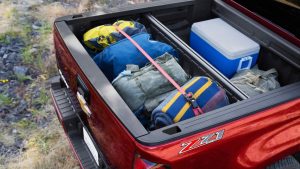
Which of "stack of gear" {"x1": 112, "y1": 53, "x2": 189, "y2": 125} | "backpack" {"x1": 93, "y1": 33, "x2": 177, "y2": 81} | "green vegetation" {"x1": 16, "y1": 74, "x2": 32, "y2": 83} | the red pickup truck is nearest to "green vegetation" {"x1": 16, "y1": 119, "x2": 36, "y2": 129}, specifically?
"green vegetation" {"x1": 16, "y1": 74, "x2": 32, "y2": 83}

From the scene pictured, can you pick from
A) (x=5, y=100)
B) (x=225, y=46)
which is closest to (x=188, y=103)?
(x=225, y=46)

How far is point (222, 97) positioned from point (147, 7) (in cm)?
109

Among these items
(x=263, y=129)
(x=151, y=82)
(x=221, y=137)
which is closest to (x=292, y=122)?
(x=263, y=129)

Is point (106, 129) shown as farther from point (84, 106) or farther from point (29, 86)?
A: point (29, 86)

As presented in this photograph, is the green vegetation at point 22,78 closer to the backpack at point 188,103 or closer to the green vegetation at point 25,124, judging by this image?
the green vegetation at point 25,124

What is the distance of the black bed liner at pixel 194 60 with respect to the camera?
1625 mm

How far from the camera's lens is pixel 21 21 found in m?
5.02

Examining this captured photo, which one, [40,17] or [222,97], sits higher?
[222,97]

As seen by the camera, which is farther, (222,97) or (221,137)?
(222,97)

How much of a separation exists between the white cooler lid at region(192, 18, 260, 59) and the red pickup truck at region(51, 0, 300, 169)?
3.1 inches

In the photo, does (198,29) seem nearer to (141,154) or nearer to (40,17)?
(141,154)

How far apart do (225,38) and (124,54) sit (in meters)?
0.84

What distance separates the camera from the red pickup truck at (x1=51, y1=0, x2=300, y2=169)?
63.4 inches

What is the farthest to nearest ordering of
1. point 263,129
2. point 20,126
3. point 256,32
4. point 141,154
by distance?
point 20,126 < point 256,32 < point 263,129 < point 141,154
